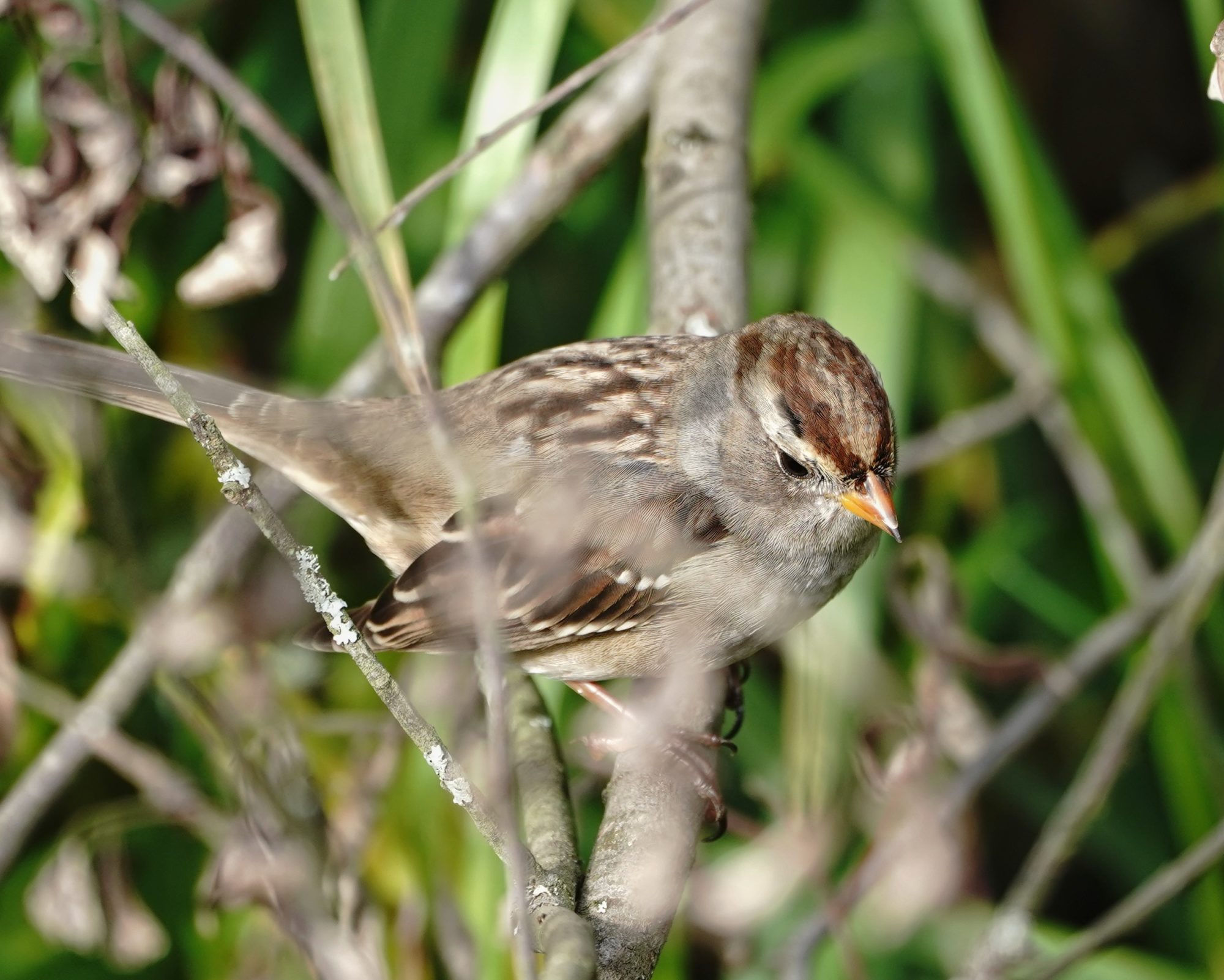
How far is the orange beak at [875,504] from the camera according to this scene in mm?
2012

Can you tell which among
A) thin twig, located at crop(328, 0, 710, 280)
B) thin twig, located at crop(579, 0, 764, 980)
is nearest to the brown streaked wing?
thin twig, located at crop(579, 0, 764, 980)

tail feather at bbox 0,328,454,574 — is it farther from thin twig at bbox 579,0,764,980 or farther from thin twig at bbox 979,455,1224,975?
thin twig at bbox 979,455,1224,975

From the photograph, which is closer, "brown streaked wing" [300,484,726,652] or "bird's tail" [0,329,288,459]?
"bird's tail" [0,329,288,459]

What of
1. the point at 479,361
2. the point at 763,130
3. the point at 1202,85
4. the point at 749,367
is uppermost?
the point at 1202,85

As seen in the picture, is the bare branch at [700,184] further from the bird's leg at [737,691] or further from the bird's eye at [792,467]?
the bird's leg at [737,691]

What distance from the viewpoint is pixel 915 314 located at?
135 inches

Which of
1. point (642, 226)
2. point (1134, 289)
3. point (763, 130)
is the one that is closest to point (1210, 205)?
point (1134, 289)

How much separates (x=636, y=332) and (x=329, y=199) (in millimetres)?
1235

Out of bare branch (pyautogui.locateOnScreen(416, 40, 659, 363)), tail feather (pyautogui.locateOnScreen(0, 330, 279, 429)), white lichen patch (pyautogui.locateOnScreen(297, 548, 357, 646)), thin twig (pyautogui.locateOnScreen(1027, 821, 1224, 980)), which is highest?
bare branch (pyautogui.locateOnScreen(416, 40, 659, 363))

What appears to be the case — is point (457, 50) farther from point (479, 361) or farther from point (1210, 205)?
point (1210, 205)

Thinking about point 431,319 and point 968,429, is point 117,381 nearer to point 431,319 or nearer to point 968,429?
point 431,319

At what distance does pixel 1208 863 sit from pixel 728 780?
4.35 feet

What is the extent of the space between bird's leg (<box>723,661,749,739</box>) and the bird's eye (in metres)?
0.45

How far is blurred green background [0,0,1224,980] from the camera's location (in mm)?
2428
